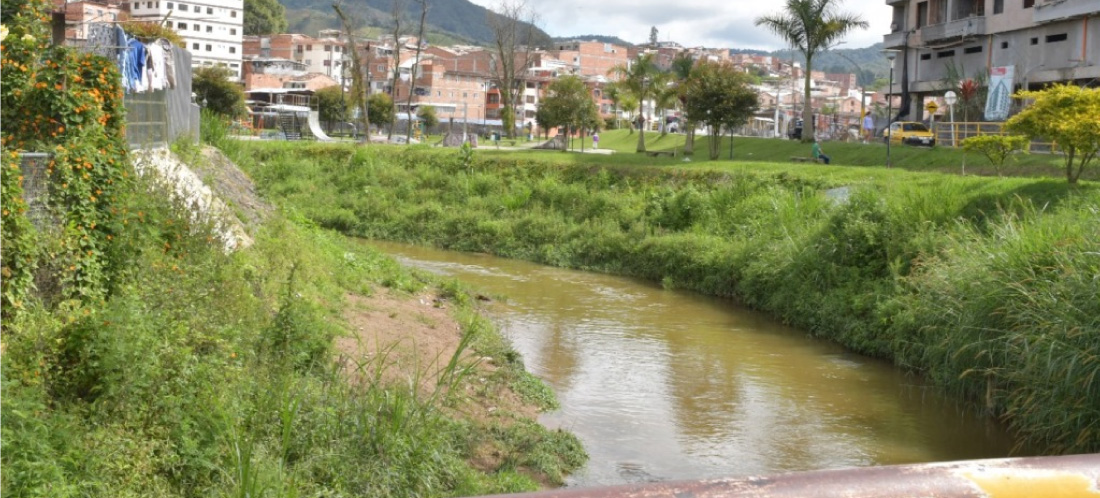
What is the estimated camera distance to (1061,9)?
4525cm

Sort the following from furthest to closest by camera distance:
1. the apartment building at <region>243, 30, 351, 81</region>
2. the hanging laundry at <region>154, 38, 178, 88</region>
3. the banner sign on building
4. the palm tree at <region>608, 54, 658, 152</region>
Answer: the apartment building at <region>243, 30, 351, 81</region> → the palm tree at <region>608, 54, 658, 152</region> → the banner sign on building → the hanging laundry at <region>154, 38, 178, 88</region>

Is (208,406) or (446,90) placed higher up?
(446,90)

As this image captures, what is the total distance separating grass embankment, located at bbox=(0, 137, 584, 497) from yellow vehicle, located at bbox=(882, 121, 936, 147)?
112 feet

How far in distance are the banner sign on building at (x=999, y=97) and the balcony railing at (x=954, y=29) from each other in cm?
424

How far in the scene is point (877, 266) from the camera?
19.5 m

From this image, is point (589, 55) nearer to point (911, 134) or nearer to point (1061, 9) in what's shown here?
point (911, 134)

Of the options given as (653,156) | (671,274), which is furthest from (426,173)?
(671,274)

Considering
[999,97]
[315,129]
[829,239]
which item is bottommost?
[829,239]

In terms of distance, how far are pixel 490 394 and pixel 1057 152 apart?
25.0 m

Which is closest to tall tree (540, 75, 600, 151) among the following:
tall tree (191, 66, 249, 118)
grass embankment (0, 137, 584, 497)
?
tall tree (191, 66, 249, 118)

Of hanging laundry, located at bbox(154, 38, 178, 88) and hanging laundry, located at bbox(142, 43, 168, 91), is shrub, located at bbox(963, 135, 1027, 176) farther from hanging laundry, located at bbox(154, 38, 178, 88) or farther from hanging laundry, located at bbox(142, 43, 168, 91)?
hanging laundry, located at bbox(142, 43, 168, 91)

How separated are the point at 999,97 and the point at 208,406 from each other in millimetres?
45009

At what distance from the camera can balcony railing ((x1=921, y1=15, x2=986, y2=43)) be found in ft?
169

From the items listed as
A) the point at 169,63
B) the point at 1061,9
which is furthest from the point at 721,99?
the point at 169,63
